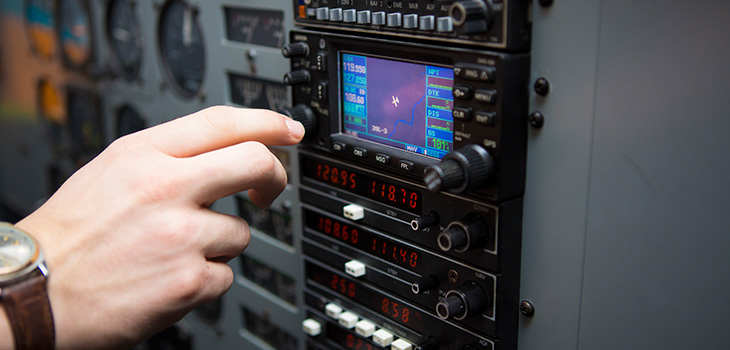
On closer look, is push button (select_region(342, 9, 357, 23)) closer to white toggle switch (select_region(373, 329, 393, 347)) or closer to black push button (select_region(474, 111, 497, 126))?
black push button (select_region(474, 111, 497, 126))

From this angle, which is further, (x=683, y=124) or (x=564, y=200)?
(x=564, y=200)

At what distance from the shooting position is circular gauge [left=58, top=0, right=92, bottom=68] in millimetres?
3584

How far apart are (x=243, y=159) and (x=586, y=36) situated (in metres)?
0.73

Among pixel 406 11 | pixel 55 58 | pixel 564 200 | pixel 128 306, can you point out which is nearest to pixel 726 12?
pixel 564 200

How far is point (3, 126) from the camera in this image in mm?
4758

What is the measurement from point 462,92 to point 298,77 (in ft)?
1.95

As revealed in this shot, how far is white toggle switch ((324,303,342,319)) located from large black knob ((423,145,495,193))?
72 cm

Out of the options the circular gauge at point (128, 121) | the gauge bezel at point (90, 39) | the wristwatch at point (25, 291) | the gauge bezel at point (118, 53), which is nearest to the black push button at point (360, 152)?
the wristwatch at point (25, 291)

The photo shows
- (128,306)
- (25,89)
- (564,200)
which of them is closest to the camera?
(128,306)

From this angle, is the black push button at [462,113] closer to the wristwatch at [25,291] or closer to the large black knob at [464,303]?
the large black knob at [464,303]

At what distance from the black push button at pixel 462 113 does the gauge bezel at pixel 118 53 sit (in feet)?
6.80

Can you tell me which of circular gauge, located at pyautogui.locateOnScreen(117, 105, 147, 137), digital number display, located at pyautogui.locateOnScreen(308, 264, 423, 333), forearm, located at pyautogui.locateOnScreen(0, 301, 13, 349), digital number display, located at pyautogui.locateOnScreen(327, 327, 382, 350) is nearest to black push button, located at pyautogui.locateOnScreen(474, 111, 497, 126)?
digital number display, located at pyautogui.locateOnScreen(308, 264, 423, 333)

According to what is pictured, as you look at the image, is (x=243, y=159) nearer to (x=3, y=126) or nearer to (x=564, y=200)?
(x=564, y=200)

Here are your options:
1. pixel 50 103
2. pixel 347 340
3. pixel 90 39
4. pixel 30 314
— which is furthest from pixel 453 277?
pixel 50 103
